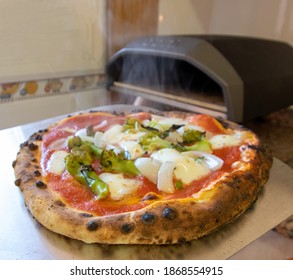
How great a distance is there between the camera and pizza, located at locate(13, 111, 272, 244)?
60 cm

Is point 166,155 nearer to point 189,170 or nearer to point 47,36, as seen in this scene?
point 189,170

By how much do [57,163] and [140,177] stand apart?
0.20 m

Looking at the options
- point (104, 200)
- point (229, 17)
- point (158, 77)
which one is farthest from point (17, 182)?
point (229, 17)

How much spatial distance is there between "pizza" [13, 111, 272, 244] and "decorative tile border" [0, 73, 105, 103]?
11cm

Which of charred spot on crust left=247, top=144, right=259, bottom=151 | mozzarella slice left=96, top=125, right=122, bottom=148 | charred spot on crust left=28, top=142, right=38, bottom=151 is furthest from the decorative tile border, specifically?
charred spot on crust left=247, top=144, right=259, bottom=151

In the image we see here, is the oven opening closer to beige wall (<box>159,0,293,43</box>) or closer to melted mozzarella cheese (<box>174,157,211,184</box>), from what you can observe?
beige wall (<box>159,0,293,43</box>)

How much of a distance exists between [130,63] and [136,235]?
0.87 metres

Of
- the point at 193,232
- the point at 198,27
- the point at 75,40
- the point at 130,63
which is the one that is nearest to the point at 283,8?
the point at 198,27

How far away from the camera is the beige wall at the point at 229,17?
1481 mm

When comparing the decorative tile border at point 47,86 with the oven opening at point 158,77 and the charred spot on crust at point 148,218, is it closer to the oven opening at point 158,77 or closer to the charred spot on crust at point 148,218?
the oven opening at point 158,77

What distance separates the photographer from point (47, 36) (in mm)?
906

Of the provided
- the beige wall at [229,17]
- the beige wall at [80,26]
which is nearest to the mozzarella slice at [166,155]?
the beige wall at [80,26]
